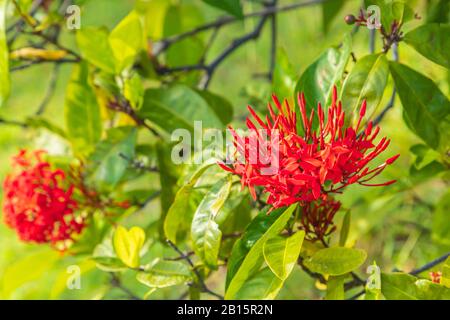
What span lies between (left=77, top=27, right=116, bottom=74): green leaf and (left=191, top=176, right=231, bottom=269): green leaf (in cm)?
46

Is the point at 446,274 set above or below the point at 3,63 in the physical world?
below

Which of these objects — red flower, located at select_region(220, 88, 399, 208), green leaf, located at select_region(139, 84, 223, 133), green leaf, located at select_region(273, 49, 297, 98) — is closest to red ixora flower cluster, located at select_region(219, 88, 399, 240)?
red flower, located at select_region(220, 88, 399, 208)

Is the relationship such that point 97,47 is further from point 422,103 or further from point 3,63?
point 422,103

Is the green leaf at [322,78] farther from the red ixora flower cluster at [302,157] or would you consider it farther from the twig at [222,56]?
the twig at [222,56]

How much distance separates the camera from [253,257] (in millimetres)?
1027

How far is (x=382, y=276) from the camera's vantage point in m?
1.06

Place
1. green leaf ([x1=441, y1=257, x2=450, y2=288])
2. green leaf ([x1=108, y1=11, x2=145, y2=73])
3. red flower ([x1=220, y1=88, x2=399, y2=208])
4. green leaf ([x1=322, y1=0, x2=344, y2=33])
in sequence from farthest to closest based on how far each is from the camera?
green leaf ([x1=322, y1=0, x2=344, y2=33]) < green leaf ([x1=108, y1=11, x2=145, y2=73]) < green leaf ([x1=441, y1=257, x2=450, y2=288]) < red flower ([x1=220, y1=88, x2=399, y2=208])

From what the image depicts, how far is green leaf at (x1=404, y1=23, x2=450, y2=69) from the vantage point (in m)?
1.06

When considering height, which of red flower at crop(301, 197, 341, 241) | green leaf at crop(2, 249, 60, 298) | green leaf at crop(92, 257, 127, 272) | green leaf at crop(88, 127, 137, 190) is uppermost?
green leaf at crop(88, 127, 137, 190)

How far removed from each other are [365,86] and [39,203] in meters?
0.75

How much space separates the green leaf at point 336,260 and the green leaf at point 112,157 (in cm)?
50

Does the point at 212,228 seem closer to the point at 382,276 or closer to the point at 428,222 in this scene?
the point at 382,276

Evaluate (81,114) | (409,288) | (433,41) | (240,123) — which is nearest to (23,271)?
(81,114)

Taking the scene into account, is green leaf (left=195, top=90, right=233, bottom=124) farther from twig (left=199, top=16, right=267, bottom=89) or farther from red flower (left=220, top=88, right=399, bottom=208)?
red flower (left=220, top=88, right=399, bottom=208)
